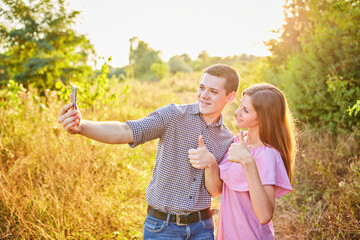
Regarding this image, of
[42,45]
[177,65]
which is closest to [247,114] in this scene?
[42,45]

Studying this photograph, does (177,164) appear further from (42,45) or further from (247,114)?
(42,45)

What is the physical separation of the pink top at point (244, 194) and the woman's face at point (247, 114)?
0.61 ft

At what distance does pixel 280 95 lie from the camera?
6.71 feet

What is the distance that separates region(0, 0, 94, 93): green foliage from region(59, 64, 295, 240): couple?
6534 millimetres

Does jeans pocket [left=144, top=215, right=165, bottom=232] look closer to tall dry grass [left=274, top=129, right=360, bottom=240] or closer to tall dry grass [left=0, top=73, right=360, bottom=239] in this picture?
tall dry grass [left=0, top=73, right=360, bottom=239]

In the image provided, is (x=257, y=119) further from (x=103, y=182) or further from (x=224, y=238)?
(x=103, y=182)

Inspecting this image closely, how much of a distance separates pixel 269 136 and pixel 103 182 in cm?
257

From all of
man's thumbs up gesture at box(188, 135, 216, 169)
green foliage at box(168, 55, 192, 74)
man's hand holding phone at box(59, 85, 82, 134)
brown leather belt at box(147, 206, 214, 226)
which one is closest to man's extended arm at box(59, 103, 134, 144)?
man's hand holding phone at box(59, 85, 82, 134)

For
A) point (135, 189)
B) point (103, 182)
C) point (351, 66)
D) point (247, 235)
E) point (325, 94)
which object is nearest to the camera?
point (247, 235)

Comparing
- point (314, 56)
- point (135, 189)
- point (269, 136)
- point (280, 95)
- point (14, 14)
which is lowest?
point (135, 189)

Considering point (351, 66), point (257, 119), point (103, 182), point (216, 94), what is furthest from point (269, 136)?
point (351, 66)

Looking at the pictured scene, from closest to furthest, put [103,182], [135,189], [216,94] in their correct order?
[216,94] → [103,182] → [135,189]

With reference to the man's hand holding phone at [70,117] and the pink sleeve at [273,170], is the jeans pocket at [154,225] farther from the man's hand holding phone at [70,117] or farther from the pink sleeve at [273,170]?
the man's hand holding phone at [70,117]

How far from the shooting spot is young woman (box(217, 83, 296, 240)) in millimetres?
1904
